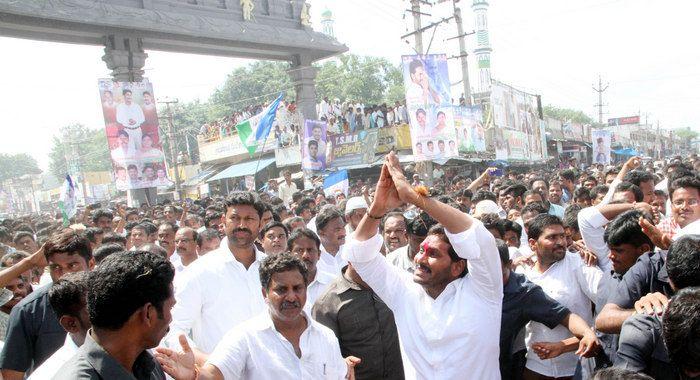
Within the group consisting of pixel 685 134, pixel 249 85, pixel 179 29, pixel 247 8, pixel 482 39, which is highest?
pixel 482 39

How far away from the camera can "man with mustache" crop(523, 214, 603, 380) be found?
10.1 feet

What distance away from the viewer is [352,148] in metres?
20.4

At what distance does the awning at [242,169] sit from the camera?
25.6 meters

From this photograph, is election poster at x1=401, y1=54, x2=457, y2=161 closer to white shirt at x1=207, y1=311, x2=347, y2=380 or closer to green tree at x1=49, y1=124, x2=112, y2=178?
→ white shirt at x1=207, y1=311, x2=347, y2=380

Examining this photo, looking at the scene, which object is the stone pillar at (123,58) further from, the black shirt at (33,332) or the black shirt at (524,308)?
the black shirt at (524,308)

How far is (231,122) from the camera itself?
28594mm

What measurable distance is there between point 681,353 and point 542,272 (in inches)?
68.5

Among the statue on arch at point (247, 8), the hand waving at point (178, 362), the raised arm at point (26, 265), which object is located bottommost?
the hand waving at point (178, 362)

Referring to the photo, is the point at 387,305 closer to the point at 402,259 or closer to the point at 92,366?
the point at 402,259

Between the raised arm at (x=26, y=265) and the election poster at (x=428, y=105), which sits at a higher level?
the election poster at (x=428, y=105)

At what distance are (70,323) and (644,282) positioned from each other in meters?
2.56

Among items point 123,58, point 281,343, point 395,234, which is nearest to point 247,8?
point 123,58

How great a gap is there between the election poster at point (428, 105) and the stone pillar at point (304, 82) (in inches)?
312

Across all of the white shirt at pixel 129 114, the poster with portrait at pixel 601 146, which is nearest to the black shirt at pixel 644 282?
the white shirt at pixel 129 114
